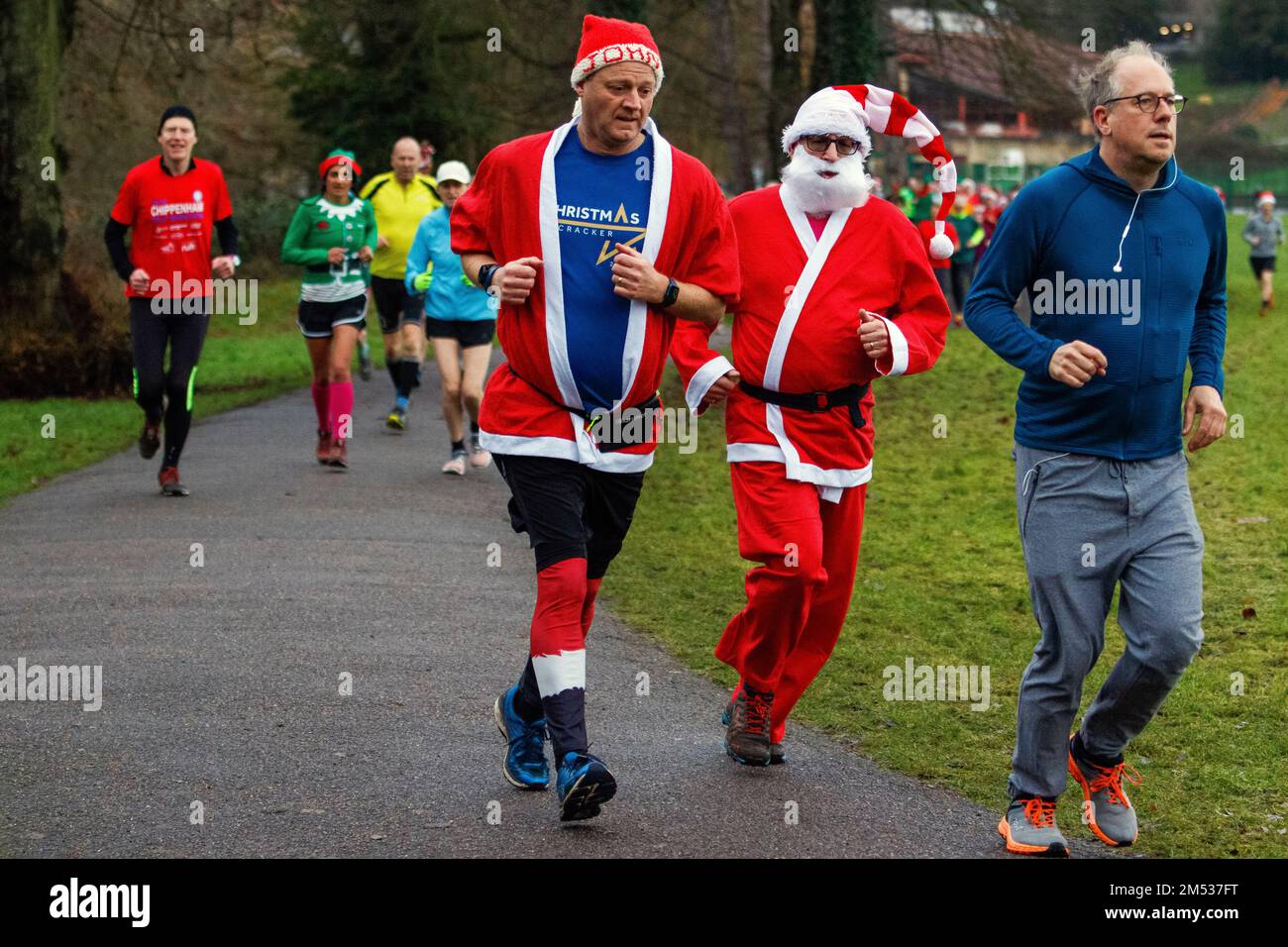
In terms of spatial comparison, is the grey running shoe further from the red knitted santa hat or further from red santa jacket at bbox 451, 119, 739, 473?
the red knitted santa hat

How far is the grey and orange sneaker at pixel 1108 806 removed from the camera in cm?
529

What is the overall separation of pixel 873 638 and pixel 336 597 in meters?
2.54

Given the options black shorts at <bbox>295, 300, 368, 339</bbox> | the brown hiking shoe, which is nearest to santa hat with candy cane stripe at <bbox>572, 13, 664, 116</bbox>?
the brown hiking shoe

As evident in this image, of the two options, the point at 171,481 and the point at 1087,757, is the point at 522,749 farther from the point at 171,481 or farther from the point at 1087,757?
the point at 171,481

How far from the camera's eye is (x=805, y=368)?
5.96 m

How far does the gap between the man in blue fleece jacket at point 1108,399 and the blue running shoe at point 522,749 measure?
57.1 inches

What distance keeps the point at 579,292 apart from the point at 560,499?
0.61m

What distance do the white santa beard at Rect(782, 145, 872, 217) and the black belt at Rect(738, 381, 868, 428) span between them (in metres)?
0.60

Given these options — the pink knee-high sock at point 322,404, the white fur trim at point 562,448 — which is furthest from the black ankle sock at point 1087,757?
the pink knee-high sock at point 322,404

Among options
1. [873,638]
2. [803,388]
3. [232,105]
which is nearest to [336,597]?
[873,638]

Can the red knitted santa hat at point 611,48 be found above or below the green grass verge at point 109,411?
above

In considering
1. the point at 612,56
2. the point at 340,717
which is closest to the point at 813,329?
the point at 612,56

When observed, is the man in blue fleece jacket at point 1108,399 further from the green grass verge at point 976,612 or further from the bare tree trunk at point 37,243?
the bare tree trunk at point 37,243

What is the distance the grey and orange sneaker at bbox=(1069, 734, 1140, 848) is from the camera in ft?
17.4
